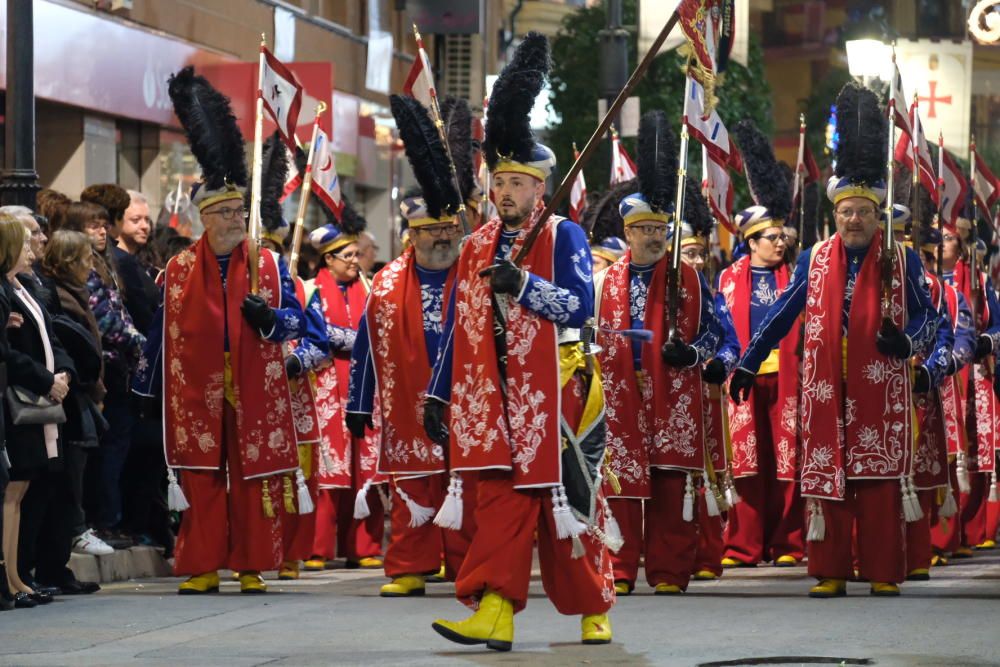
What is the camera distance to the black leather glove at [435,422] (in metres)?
8.95

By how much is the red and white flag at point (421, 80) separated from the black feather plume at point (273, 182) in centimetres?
86

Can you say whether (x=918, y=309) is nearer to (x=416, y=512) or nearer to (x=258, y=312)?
(x=416, y=512)

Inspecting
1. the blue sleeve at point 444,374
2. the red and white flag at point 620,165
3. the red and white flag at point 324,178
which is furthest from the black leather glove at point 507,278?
the red and white flag at point 620,165

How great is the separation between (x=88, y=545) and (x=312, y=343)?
1618 millimetres

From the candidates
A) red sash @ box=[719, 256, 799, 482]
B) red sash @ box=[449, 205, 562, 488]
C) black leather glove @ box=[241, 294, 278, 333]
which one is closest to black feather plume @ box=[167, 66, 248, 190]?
black leather glove @ box=[241, 294, 278, 333]

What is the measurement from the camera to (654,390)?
11.6m

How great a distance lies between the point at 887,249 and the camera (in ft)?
35.3

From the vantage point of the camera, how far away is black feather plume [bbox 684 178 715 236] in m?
13.5

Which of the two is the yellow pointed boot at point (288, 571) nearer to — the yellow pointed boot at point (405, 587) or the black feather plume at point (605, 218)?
the yellow pointed boot at point (405, 587)

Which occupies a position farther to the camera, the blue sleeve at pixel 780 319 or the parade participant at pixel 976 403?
the parade participant at pixel 976 403

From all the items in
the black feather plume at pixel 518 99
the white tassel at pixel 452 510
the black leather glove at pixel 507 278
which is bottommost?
the white tassel at pixel 452 510

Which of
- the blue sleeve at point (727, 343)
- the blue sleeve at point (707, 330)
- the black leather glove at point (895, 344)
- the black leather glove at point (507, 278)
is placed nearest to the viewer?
the black leather glove at point (507, 278)

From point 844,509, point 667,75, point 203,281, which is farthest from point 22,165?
point 667,75

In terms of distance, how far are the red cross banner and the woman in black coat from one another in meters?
16.4
